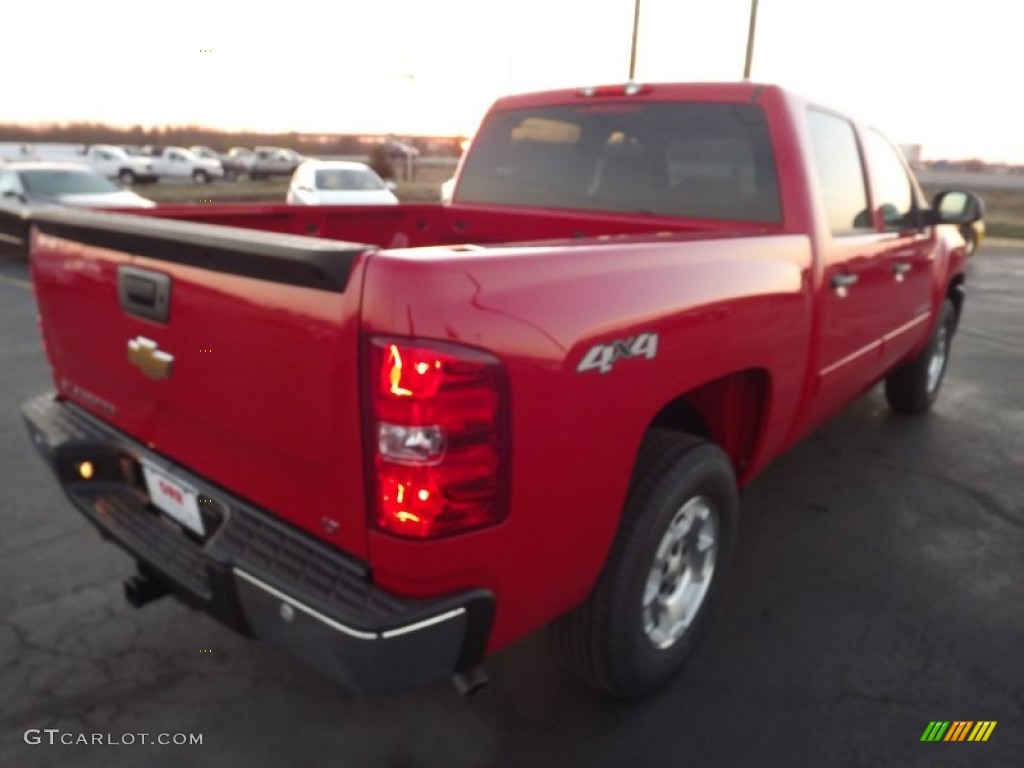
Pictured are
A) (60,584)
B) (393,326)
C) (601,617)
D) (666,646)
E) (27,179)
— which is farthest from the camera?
(27,179)

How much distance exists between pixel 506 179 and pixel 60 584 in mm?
2758

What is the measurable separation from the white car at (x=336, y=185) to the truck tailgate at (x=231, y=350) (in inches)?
472

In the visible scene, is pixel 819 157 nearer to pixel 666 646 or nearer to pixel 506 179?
pixel 506 179

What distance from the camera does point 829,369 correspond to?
3.29m

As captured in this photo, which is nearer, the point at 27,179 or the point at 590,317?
the point at 590,317

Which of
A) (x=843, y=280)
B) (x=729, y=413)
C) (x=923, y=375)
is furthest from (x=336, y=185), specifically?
(x=729, y=413)

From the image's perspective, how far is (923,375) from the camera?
5461mm

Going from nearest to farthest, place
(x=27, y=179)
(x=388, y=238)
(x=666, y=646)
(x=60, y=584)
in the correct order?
(x=666, y=646) < (x=60, y=584) < (x=388, y=238) < (x=27, y=179)

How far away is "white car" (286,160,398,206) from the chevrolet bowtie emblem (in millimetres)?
12156

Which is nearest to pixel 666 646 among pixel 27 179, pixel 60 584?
pixel 60 584

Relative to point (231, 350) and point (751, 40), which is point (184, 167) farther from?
point (231, 350)

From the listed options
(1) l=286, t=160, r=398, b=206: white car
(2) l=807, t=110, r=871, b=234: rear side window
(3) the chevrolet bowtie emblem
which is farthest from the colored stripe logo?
(1) l=286, t=160, r=398, b=206: white car

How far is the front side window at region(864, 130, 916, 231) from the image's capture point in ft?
13.0

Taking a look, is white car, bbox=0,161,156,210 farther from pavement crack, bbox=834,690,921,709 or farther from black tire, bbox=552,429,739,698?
pavement crack, bbox=834,690,921,709
